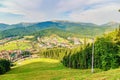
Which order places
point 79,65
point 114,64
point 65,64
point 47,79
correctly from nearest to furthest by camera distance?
1. point 47,79
2. point 114,64
3. point 79,65
4. point 65,64

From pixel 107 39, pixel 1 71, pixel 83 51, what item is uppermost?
pixel 107 39

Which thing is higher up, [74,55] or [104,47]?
[104,47]

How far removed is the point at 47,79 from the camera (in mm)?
46375

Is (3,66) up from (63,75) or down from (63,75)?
down

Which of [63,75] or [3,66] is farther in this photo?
[3,66]

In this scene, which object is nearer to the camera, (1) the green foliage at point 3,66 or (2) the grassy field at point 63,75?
(2) the grassy field at point 63,75

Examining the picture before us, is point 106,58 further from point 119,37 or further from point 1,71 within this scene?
point 1,71

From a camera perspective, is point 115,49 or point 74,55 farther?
point 74,55

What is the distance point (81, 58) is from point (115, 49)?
43576 mm

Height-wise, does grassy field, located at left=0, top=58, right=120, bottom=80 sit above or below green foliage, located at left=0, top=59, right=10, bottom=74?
above

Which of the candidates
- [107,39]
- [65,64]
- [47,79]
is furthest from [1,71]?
[47,79]

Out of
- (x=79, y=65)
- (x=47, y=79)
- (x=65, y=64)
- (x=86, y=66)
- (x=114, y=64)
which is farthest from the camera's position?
(x=65, y=64)

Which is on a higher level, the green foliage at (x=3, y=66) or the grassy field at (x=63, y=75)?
Answer: the grassy field at (x=63, y=75)

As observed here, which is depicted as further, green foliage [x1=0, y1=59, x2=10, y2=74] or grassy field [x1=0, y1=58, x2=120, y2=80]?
green foliage [x1=0, y1=59, x2=10, y2=74]
